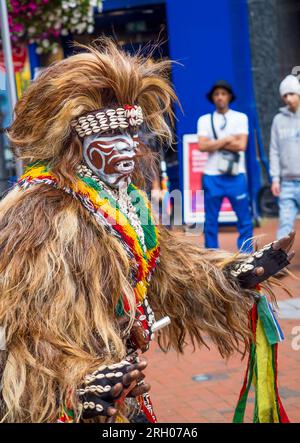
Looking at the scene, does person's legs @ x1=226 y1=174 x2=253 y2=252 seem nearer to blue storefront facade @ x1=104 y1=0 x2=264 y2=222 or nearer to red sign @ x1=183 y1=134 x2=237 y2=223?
red sign @ x1=183 y1=134 x2=237 y2=223

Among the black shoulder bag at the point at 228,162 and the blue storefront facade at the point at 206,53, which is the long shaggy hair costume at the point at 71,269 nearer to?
the black shoulder bag at the point at 228,162

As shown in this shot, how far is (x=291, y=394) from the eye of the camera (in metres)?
4.20

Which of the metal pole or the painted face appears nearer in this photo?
the painted face

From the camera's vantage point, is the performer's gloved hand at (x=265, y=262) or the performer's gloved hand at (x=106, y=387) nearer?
the performer's gloved hand at (x=106, y=387)

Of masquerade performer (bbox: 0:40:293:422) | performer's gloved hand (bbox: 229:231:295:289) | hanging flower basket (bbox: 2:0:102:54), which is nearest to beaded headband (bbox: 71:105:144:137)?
masquerade performer (bbox: 0:40:293:422)

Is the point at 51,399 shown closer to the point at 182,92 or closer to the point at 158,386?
the point at 158,386

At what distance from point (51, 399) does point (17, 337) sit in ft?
0.68

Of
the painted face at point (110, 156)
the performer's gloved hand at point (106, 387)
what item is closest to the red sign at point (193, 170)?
the painted face at point (110, 156)

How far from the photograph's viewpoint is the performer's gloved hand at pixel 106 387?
6.81ft

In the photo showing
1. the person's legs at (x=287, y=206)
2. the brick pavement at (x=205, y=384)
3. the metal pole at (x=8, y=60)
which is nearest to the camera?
the brick pavement at (x=205, y=384)

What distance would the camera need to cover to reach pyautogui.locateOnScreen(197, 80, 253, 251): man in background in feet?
23.5

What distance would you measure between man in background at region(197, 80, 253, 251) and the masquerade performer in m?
4.11

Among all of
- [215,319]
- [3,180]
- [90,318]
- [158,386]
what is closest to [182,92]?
[3,180]

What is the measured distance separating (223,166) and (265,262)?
4.35m
